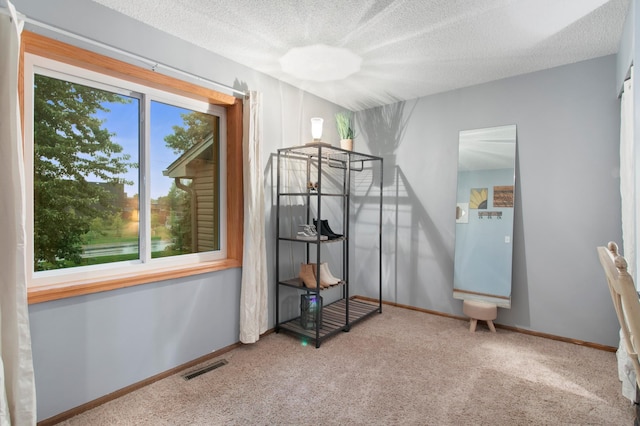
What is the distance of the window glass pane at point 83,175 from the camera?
6.50ft

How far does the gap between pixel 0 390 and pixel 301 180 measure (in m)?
2.66

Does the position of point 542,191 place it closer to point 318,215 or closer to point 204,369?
point 318,215

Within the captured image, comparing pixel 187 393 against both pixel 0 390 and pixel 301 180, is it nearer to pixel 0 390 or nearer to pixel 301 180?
pixel 0 390

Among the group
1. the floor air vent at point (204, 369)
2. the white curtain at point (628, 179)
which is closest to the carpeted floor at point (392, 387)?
the floor air vent at point (204, 369)

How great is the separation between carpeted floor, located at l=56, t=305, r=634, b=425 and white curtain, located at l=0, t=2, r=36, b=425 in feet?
1.46

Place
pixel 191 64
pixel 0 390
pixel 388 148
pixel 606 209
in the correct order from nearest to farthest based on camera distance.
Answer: pixel 0 390
pixel 191 64
pixel 606 209
pixel 388 148

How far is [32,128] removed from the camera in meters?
1.88

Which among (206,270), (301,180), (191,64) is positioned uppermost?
(191,64)

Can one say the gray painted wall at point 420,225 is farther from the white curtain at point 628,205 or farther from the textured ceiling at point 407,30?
the white curtain at point 628,205

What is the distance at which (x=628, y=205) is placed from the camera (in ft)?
7.37

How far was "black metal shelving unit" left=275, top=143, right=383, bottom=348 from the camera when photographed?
3.03 meters

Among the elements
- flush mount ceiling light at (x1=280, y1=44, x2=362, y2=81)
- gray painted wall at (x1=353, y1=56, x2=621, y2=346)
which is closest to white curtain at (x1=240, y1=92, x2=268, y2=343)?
flush mount ceiling light at (x1=280, y1=44, x2=362, y2=81)

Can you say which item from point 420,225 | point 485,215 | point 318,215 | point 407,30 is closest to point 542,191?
point 485,215

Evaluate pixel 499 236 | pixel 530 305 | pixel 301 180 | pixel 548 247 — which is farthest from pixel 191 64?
pixel 530 305
